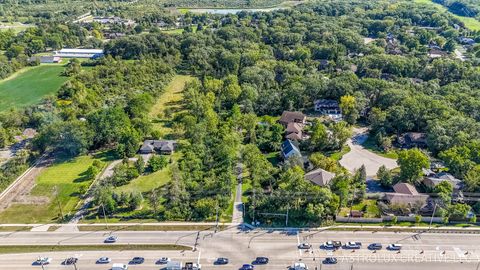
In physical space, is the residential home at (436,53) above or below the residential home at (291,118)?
above

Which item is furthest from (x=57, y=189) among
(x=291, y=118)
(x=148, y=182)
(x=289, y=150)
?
(x=291, y=118)

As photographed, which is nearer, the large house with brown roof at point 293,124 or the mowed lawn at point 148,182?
the mowed lawn at point 148,182

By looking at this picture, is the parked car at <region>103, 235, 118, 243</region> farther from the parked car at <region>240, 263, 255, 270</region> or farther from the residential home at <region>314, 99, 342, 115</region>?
the residential home at <region>314, 99, 342, 115</region>

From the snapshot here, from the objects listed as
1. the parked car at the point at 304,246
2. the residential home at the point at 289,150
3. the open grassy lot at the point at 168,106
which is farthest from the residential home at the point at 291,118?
the parked car at the point at 304,246

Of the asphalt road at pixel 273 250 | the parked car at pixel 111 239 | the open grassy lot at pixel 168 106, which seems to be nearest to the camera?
the asphalt road at pixel 273 250

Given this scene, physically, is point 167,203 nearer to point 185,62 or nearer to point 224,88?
point 224,88

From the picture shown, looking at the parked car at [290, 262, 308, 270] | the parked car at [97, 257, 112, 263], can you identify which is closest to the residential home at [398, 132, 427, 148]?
the parked car at [290, 262, 308, 270]

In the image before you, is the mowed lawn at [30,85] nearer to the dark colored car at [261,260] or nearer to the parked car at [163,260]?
the parked car at [163,260]
